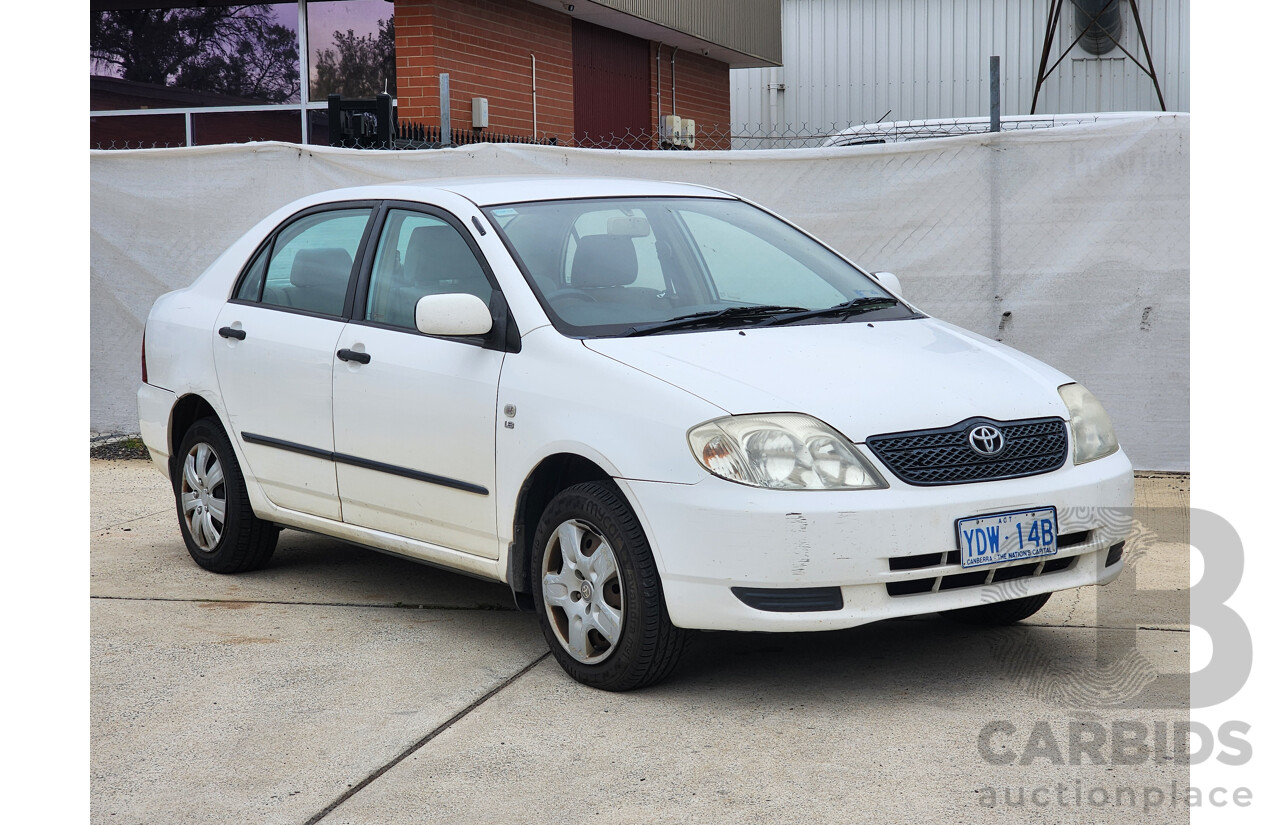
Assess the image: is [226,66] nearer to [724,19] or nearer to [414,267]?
[724,19]

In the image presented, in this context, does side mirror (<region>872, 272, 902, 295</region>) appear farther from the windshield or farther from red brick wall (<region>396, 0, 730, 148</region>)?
red brick wall (<region>396, 0, 730, 148</region>)

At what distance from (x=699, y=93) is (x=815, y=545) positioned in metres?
17.7

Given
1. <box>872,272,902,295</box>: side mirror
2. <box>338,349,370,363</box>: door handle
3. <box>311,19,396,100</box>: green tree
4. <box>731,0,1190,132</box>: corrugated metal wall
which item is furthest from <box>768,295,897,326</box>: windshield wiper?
<box>731,0,1190,132</box>: corrugated metal wall

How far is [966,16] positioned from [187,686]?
22765 mm

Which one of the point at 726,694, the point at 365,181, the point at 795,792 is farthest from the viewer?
the point at 365,181

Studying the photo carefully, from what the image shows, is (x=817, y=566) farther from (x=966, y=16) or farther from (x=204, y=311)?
(x=966, y=16)

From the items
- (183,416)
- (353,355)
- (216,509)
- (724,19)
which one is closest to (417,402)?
(353,355)

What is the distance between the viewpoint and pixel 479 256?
5238 millimetres

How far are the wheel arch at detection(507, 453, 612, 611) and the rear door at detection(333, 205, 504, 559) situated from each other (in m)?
0.10

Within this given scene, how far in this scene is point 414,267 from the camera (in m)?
5.55

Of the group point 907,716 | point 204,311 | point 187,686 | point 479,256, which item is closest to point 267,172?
point 204,311

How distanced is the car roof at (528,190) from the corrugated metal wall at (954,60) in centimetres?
1956


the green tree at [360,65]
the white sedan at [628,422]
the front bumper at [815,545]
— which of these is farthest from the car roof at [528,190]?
the green tree at [360,65]

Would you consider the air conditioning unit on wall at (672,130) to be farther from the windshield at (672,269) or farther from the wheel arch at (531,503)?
the wheel arch at (531,503)
